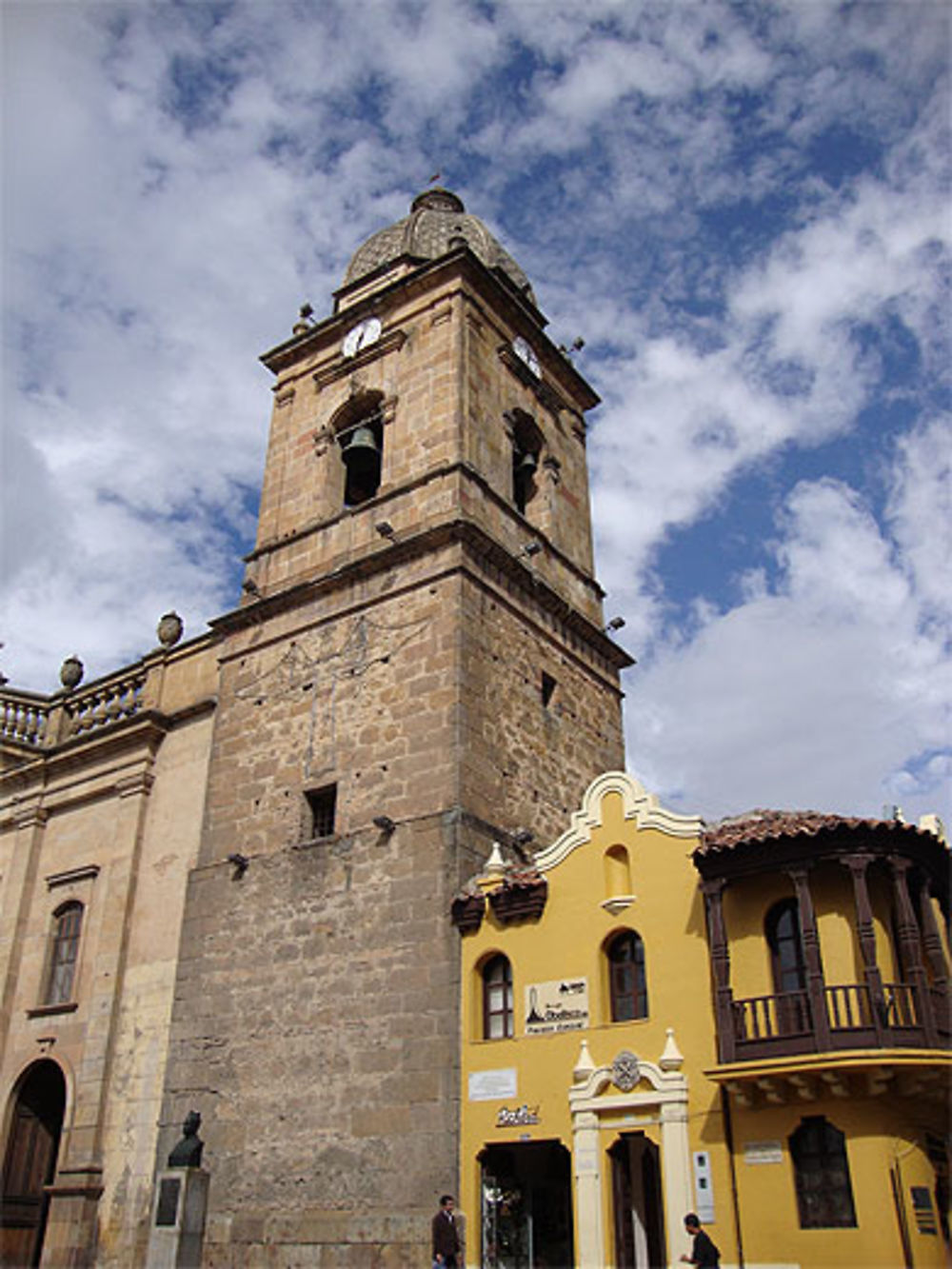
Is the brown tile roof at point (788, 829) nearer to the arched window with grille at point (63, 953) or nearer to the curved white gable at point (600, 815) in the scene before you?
the curved white gable at point (600, 815)

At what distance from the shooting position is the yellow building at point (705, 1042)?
1162 cm

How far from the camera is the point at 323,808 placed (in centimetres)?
1758

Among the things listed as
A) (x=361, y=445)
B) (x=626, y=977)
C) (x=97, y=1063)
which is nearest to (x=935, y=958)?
(x=626, y=977)

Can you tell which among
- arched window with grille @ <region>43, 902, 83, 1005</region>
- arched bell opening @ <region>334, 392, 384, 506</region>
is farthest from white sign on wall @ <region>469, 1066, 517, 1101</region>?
arched bell opening @ <region>334, 392, 384, 506</region>

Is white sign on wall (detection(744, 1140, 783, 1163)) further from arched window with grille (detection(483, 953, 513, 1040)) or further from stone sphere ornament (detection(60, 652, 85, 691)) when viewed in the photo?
stone sphere ornament (detection(60, 652, 85, 691))

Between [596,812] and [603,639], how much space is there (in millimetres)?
6855

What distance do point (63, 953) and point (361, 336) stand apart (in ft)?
41.3

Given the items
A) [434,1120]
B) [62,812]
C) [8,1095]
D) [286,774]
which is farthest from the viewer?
[62,812]

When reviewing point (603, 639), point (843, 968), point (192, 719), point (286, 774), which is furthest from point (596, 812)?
point (192, 719)

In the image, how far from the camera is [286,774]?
1791cm

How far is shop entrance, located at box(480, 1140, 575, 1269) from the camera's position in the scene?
529 inches

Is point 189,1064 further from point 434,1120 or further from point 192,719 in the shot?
point 192,719

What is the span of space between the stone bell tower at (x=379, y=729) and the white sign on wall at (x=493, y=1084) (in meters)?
0.28

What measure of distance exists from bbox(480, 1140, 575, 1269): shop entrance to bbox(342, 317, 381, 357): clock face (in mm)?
14513
